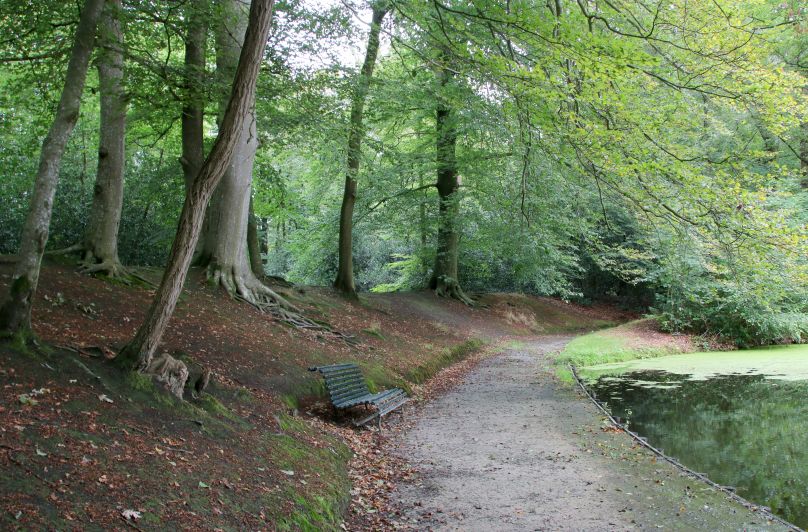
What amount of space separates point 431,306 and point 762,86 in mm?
15691

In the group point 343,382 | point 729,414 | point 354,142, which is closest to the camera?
point 343,382

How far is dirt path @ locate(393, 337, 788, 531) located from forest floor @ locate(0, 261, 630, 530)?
0.59m

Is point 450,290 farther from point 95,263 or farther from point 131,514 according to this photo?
point 131,514

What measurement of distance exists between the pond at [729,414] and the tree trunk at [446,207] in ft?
30.1

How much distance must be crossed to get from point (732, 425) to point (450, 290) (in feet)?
56.9

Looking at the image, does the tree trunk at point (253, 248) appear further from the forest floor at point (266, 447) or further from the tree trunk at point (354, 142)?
the forest floor at point (266, 447)

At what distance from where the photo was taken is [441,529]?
17.2 ft

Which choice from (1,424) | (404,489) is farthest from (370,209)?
(1,424)

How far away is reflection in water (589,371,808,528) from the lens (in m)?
6.72

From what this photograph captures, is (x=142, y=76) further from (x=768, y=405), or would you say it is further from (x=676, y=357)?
(x=676, y=357)

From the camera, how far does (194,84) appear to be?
992 cm

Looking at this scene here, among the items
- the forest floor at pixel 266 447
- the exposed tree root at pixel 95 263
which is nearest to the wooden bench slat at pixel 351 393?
the forest floor at pixel 266 447

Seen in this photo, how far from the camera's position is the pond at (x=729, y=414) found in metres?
6.88

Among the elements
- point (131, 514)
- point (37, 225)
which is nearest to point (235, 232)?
point (37, 225)
